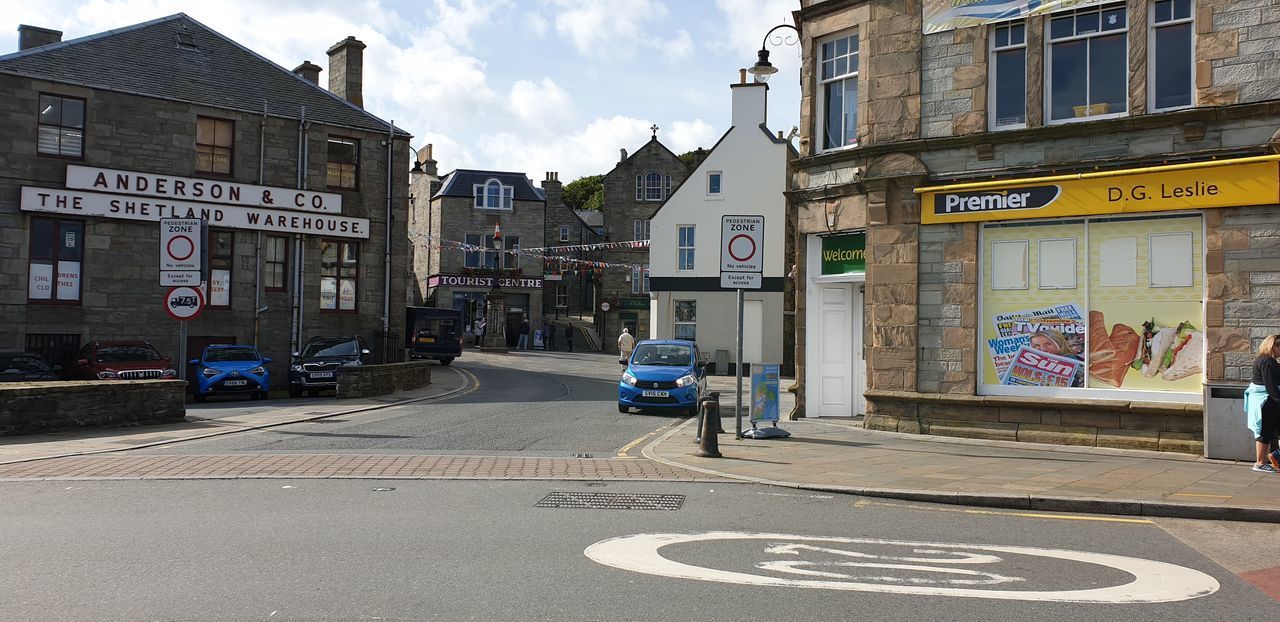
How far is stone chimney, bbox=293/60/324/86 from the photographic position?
34188mm

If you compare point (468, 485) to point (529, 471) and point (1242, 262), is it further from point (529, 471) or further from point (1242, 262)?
point (1242, 262)

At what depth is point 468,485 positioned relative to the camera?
9.92m

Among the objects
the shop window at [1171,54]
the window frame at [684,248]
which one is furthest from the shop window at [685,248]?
the shop window at [1171,54]

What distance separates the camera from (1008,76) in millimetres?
14539

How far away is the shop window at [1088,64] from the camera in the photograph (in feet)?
44.7

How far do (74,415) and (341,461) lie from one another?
669cm

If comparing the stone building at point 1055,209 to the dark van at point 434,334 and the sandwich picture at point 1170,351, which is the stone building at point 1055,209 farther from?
the dark van at point 434,334

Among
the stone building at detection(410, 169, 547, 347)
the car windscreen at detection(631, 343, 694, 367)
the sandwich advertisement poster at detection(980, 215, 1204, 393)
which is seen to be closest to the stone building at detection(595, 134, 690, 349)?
the stone building at detection(410, 169, 547, 347)

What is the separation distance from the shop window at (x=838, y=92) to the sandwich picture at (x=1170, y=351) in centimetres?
557

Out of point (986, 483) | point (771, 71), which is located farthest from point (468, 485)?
point (771, 71)

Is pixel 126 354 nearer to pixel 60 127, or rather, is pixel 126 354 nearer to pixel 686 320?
pixel 60 127

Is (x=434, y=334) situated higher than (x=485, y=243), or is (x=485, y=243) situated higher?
(x=485, y=243)

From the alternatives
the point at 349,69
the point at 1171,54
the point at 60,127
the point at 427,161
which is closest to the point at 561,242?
the point at 427,161

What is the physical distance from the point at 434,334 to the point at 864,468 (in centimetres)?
3215
